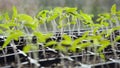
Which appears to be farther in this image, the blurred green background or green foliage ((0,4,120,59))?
the blurred green background

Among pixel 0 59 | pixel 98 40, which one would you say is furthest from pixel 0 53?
pixel 98 40

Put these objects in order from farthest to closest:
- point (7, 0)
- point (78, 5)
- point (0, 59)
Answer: point (78, 5), point (7, 0), point (0, 59)

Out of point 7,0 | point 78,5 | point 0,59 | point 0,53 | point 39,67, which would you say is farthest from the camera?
point 78,5

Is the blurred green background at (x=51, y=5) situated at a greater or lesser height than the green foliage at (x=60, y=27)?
greater

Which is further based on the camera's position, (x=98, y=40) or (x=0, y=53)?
(x=0, y=53)

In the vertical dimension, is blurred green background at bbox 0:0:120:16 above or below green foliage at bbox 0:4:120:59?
above

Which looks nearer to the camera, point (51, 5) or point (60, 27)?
point (60, 27)

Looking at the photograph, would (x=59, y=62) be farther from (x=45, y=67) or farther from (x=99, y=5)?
(x=99, y=5)

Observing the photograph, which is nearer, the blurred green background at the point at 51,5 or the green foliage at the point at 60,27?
the green foliage at the point at 60,27
